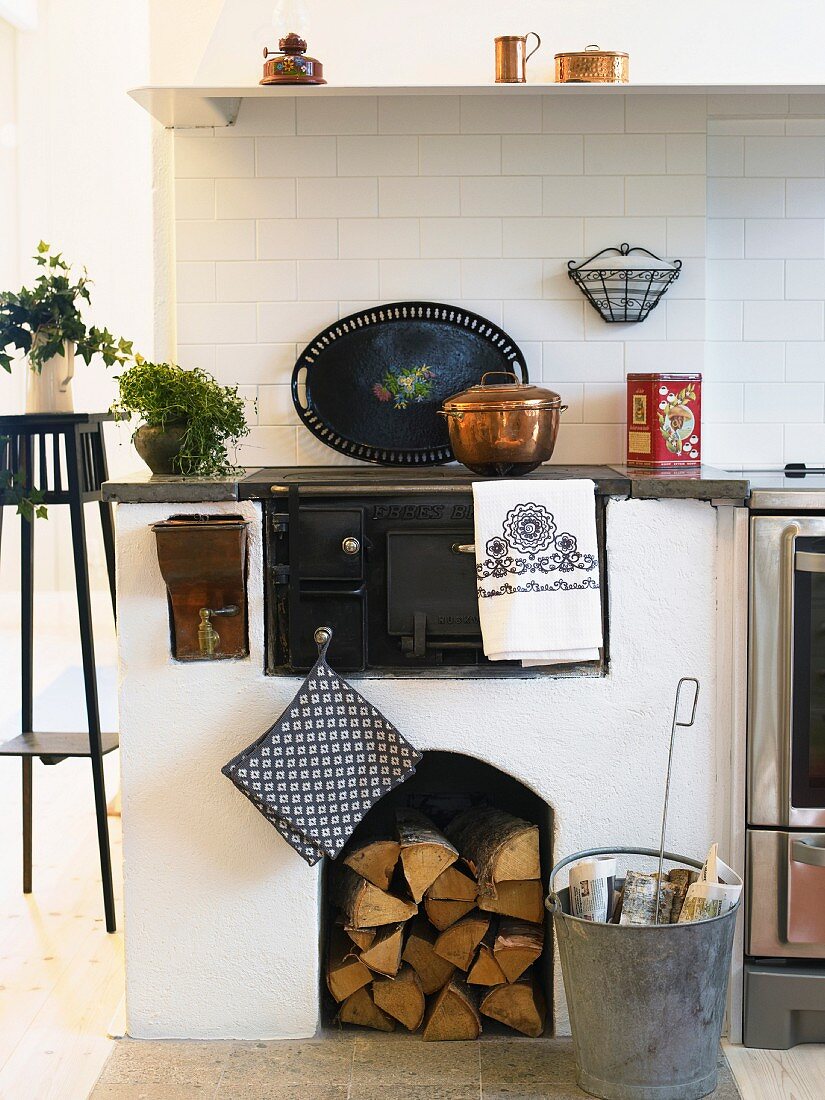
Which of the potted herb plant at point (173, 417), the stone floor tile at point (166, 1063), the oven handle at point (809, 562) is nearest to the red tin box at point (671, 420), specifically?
the oven handle at point (809, 562)

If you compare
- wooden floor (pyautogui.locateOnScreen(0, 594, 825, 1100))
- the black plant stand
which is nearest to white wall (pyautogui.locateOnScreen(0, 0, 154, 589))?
wooden floor (pyautogui.locateOnScreen(0, 594, 825, 1100))

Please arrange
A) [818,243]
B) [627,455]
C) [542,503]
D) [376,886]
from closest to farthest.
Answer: [542,503], [376,886], [627,455], [818,243]

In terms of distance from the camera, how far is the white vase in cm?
285

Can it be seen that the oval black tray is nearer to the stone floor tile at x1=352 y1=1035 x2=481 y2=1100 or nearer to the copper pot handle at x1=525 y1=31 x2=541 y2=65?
the copper pot handle at x1=525 y1=31 x2=541 y2=65

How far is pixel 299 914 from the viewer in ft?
7.89

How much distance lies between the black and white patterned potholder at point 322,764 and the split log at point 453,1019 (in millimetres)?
430

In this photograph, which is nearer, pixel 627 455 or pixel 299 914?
pixel 299 914

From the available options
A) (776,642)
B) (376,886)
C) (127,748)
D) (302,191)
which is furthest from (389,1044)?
(302,191)

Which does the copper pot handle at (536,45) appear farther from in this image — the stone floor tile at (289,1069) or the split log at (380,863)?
the stone floor tile at (289,1069)

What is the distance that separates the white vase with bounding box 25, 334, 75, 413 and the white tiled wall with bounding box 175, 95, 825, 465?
298mm

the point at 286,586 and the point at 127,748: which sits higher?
the point at 286,586

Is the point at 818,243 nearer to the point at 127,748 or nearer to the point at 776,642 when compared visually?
the point at 776,642

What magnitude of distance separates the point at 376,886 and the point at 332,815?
25 centimetres

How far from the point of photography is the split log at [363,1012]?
2.46 m
